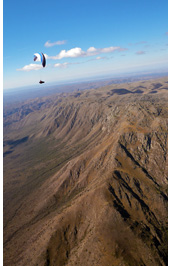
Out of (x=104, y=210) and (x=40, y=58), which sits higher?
(x=40, y=58)

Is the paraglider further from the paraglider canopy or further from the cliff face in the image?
the cliff face

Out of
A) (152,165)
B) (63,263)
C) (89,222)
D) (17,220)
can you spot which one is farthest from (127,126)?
(17,220)

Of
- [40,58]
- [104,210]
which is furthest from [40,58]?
[104,210]

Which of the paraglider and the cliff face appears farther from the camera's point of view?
the cliff face

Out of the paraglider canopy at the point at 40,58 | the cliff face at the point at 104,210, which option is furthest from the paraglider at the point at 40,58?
the cliff face at the point at 104,210

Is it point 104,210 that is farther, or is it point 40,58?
point 104,210

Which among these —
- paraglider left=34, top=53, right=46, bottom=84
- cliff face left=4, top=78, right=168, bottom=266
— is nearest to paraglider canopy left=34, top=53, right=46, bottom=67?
paraglider left=34, top=53, right=46, bottom=84

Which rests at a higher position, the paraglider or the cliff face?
the paraglider

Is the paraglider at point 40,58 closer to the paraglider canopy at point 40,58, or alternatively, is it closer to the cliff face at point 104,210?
the paraglider canopy at point 40,58

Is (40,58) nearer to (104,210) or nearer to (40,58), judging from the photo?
(40,58)

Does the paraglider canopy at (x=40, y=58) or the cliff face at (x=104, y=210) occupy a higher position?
the paraglider canopy at (x=40, y=58)

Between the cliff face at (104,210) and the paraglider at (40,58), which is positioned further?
the cliff face at (104,210)

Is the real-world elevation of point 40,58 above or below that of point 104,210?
above
